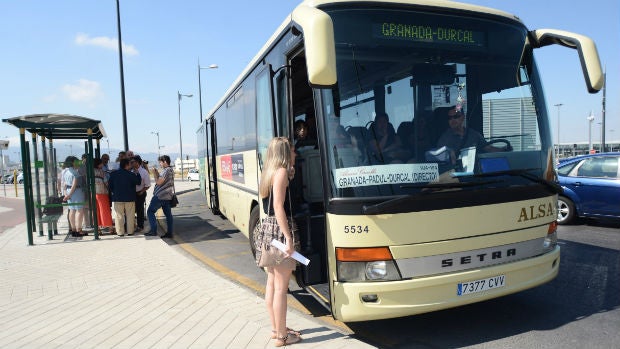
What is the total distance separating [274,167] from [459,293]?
6.36 ft

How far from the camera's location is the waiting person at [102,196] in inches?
403

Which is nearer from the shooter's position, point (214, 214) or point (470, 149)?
point (470, 149)

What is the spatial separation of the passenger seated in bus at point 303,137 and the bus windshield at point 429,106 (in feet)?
4.60

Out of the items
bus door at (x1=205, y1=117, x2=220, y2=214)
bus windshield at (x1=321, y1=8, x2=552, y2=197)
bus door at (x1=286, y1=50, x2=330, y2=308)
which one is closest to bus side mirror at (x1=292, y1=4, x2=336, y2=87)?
bus windshield at (x1=321, y1=8, x2=552, y2=197)

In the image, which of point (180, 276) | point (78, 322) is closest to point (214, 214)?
point (180, 276)

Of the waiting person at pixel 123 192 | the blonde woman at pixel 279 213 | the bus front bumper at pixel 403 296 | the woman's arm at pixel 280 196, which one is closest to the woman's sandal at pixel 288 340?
the blonde woman at pixel 279 213

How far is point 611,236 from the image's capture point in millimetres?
8250

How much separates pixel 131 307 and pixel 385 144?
11.2 ft

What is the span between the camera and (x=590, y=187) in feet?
29.4

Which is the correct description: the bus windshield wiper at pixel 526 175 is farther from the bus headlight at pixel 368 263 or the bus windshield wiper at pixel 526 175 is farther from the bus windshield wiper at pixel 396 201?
the bus headlight at pixel 368 263

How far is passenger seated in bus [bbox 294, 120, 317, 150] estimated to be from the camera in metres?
5.21

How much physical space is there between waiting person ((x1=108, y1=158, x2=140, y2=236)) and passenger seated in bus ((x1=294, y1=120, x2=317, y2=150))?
550 cm

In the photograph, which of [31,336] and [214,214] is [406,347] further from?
[214,214]

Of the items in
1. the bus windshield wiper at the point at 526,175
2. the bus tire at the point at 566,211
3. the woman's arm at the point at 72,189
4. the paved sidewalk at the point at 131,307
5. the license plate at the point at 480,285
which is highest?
the bus windshield wiper at the point at 526,175
